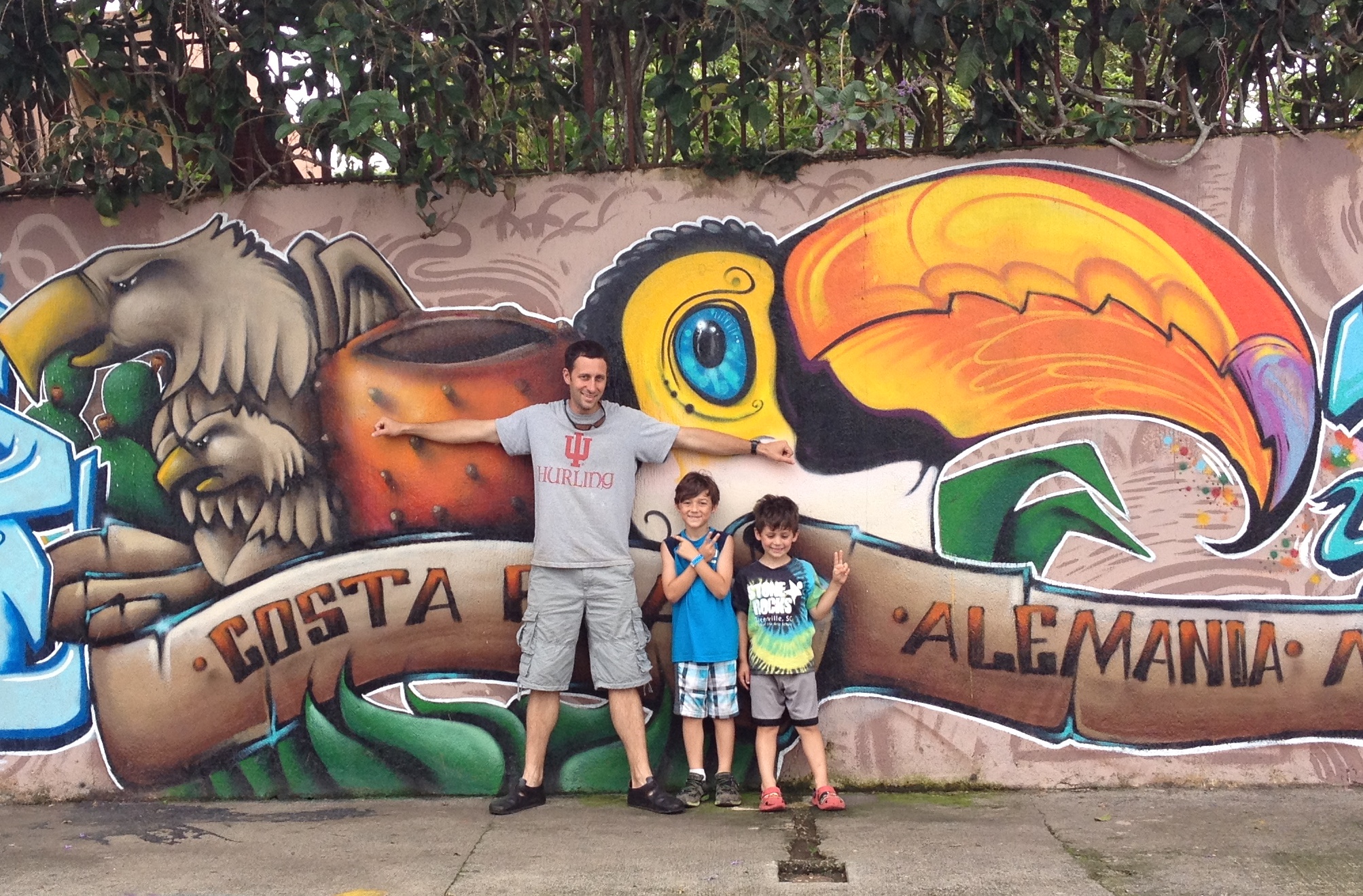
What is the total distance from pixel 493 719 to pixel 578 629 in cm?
58

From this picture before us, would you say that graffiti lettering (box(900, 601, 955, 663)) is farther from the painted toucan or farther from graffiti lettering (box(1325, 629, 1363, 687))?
graffiti lettering (box(1325, 629, 1363, 687))

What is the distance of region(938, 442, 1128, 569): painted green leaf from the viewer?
5.09 meters

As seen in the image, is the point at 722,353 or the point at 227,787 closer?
the point at 722,353

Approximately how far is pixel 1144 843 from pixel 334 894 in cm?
A: 275

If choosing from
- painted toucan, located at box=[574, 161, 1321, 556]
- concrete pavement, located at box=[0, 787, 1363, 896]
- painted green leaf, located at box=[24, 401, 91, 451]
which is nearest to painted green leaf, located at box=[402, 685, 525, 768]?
concrete pavement, located at box=[0, 787, 1363, 896]

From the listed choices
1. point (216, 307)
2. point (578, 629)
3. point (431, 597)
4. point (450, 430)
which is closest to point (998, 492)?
point (578, 629)

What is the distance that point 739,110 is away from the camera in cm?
512

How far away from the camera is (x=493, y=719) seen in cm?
→ 526

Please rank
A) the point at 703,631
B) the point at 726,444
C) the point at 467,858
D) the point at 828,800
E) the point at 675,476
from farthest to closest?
the point at 675,476
the point at 726,444
the point at 703,631
the point at 828,800
the point at 467,858

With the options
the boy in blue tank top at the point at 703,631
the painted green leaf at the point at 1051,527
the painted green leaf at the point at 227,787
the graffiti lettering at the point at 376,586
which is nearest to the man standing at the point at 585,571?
the boy in blue tank top at the point at 703,631

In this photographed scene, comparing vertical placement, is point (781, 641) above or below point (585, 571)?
below

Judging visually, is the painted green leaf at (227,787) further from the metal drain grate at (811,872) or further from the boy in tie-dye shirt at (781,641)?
the metal drain grate at (811,872)

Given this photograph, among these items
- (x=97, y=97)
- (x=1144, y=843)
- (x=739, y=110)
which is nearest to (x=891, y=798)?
(x=1144, y=843)

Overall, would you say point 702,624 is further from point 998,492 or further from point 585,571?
point 998,492
